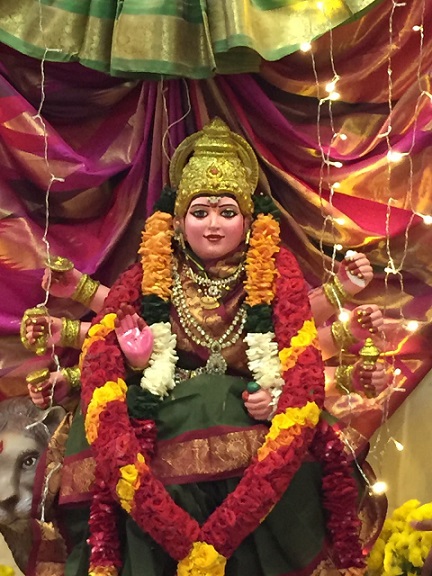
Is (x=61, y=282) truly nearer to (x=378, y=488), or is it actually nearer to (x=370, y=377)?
(x=370, y=377)

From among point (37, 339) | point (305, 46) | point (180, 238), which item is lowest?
point (37, 339)

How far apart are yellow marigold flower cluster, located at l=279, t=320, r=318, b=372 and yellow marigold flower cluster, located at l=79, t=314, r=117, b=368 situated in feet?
1.15

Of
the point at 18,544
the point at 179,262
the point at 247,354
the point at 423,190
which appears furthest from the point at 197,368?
the point at 423,190

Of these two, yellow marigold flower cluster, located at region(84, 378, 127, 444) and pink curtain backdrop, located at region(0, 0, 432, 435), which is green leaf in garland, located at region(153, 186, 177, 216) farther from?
yellow marigold flower cluster, located at region(84, 378, 127, 444)

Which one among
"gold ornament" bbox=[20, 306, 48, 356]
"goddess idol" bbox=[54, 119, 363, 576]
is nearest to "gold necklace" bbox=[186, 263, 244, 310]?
"goddess idol" bbox=[54, 119, 363, 576]

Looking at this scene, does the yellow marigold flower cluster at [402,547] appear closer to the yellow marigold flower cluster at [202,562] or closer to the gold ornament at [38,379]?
the yellow marigold flower cluster at [202,562]

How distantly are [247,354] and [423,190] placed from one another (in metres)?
0.62

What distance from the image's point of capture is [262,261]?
1.65 metres

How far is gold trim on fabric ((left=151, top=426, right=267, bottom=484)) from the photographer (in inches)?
57.8

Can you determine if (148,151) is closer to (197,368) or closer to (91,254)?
(91,254)

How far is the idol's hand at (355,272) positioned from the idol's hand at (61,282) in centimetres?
58

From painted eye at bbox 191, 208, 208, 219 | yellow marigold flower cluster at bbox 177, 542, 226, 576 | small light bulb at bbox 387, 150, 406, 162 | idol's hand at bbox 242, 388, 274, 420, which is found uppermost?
small light bulb at bbox 387, 150, 406, 162

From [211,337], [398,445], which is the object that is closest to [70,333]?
[211,337]

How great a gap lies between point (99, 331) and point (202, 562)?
0.49m
